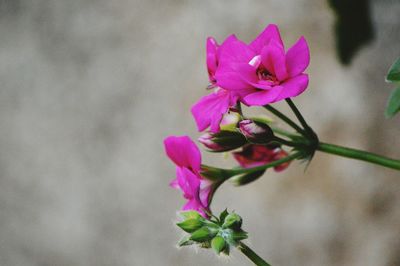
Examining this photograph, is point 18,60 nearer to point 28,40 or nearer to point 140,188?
point 28,40

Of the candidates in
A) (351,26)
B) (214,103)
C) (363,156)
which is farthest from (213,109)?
(351,26)

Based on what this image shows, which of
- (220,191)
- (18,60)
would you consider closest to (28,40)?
(18,60)

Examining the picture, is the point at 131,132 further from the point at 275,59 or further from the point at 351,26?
the point at 275,59

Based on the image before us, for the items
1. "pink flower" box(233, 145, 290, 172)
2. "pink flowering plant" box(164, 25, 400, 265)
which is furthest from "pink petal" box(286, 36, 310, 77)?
"pink flower" box(233, 145, 290, 172)

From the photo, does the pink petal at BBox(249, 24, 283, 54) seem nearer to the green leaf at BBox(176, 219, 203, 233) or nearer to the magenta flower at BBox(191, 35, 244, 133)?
the magenta flower at BBox(191, 35, 244, 133)

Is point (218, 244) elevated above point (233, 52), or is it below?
below

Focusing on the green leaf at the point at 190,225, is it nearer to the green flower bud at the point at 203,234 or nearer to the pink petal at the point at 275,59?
the green flower bud at the point at 203,234
